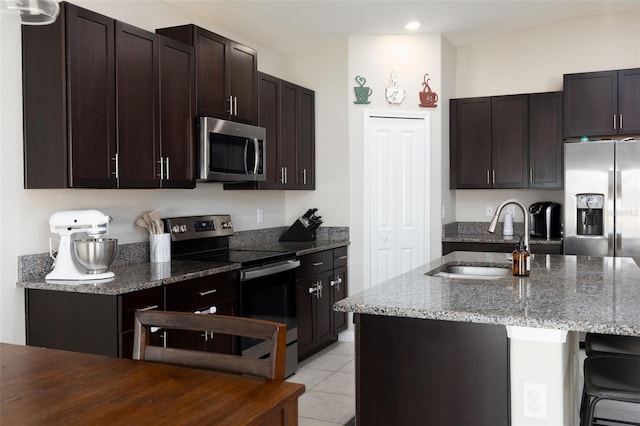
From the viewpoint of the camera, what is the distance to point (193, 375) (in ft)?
4.45

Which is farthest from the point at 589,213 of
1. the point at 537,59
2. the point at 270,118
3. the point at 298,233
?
the point at 270,118

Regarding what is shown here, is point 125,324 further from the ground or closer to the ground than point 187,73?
→ closer to the ground

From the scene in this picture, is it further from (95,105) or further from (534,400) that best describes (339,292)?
(534,400)

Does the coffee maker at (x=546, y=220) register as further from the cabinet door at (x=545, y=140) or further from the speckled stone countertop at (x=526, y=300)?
the speckled stone countertop at (x=526, y=300)

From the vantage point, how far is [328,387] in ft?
12.6

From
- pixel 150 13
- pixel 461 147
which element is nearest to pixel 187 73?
pixel 150 13

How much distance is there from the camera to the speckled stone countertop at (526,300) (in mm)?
1876

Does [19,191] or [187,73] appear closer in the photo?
[19,191]

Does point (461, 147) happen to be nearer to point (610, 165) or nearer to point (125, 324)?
point (610, 165)

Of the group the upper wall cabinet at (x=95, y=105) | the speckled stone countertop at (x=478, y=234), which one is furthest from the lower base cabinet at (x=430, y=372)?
the speckled stone countertop at (x=478, y=234)

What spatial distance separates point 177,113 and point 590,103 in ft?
11.6

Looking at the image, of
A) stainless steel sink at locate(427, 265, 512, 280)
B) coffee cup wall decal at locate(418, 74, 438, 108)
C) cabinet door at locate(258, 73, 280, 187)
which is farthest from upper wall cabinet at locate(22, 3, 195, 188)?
coffee cup wall decal at locate(418, 74, 438, 108)

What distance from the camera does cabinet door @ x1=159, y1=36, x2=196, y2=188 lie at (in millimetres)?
3348

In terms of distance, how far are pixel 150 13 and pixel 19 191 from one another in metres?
1.53
